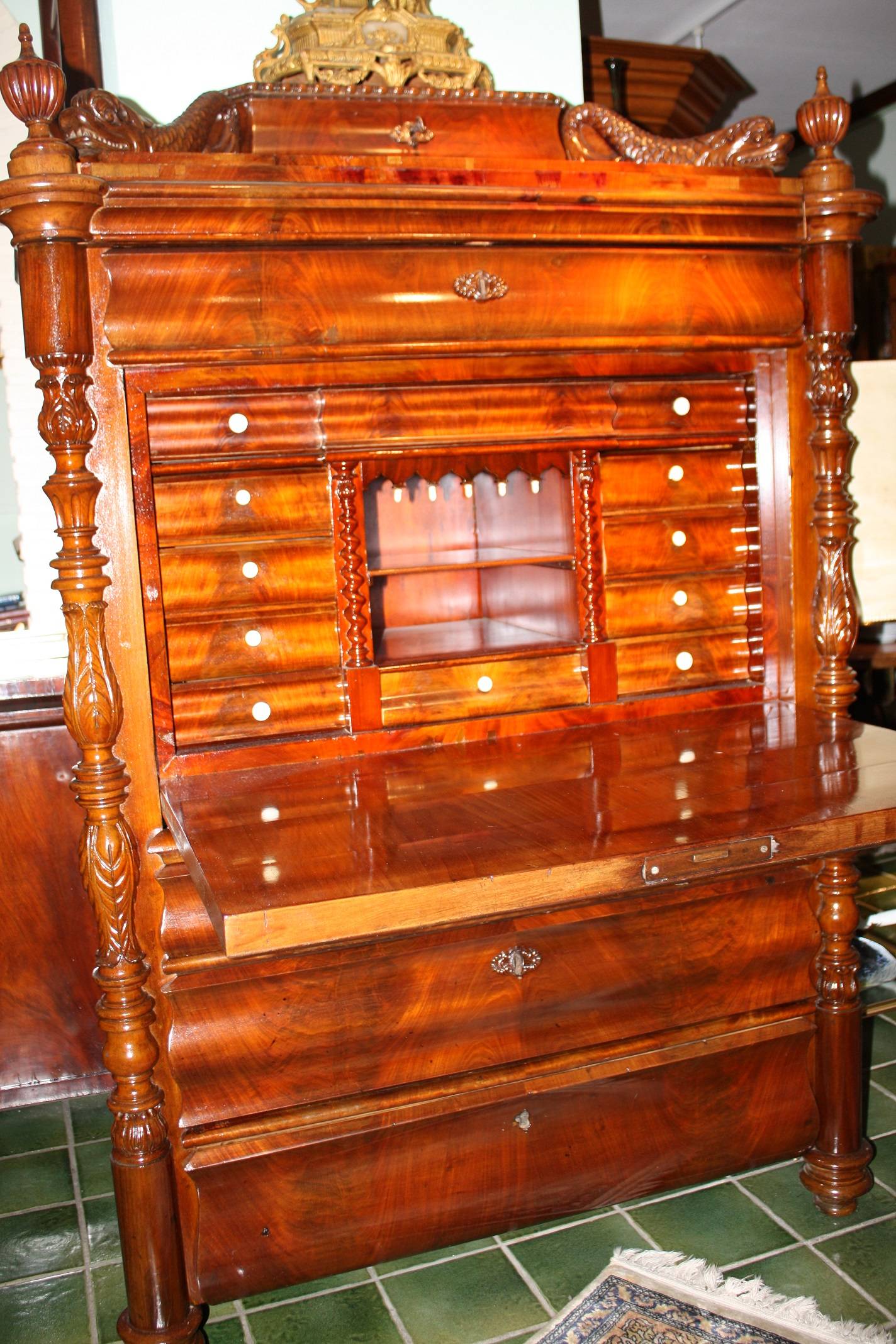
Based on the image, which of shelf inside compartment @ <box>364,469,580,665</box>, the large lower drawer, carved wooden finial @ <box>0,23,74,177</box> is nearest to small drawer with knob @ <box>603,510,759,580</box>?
shelf inside compartment @ <box>364,469,580,665</box>

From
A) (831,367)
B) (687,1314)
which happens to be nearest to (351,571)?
(831,367)

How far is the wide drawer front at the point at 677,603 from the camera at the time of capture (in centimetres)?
260

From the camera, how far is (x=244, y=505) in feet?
7.54

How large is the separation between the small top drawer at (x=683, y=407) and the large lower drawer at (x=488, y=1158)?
1269 mm

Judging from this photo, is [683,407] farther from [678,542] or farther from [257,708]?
[257,708]

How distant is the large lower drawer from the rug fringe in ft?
0.40

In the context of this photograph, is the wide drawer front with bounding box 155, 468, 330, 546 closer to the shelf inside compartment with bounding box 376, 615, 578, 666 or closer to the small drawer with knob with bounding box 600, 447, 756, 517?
the shelf inside compartment with bounding box 376, 615, 578, 666

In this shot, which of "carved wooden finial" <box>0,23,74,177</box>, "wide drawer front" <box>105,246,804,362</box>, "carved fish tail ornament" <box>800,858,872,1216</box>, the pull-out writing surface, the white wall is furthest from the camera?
the white wall

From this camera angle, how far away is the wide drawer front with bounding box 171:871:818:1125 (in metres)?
2.04

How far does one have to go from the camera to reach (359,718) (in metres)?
2.38

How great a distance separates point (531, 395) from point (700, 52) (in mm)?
2353

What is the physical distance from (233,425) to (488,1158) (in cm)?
145

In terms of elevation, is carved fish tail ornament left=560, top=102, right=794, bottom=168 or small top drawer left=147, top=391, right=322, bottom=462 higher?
carved fish tail ornament left=560, top=102, right=794, bottom=168

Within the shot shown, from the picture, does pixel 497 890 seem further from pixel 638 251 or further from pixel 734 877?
pixel 638 251
